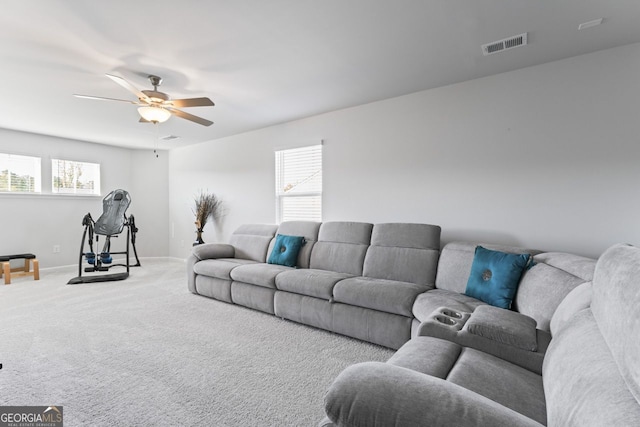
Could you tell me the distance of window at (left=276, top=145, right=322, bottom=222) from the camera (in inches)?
176

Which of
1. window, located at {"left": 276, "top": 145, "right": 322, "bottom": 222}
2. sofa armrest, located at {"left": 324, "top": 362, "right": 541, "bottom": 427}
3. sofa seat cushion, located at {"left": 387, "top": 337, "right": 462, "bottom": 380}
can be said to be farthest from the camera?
window, located at {"left": 276, "top": 145, "right": 322, "bottom": 222}

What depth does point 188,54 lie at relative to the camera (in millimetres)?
2594

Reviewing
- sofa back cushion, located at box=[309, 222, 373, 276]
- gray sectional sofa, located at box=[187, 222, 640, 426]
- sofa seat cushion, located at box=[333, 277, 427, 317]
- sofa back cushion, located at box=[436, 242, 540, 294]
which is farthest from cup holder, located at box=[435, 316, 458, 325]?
sofa back cushion, located at box=[309, 222, 373, 276]

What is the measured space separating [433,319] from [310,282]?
1.46m

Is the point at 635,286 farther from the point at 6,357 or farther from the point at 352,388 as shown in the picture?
the point at 6,357

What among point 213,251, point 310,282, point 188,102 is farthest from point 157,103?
point 310,282

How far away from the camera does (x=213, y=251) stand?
14.3ft

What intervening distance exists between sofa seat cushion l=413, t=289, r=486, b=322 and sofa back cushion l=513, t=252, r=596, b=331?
0.32 metres

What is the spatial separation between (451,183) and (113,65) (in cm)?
357

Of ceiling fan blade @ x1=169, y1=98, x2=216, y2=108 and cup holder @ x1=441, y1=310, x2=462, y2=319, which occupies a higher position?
ceiling fan blade @ x1=169, y1=98, x2=216, y2=108

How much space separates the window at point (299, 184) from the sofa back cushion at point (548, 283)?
275cm

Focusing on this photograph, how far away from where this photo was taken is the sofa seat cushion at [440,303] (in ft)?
7.24

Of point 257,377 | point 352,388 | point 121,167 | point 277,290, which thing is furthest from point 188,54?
point 121,167

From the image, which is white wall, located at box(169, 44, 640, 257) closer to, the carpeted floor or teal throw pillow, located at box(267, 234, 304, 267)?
teal throw pillow, located at box(267, 234, 304, 267)
